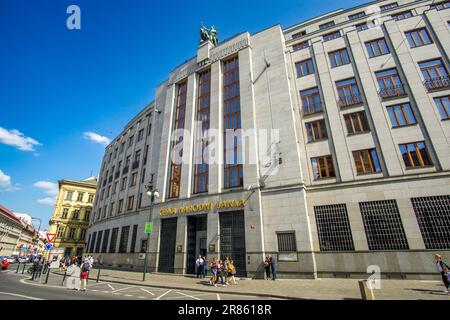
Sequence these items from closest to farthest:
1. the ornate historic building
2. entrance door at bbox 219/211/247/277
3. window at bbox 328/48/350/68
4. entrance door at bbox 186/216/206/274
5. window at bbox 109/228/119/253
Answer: the ornate historic building
entrance door at bbox 219/211/247/277
window at bbox 328/48/350/68
entrance door at bbox 186/216/206/274
window at bbox 109/228/119/253

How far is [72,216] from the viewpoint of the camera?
56312mm

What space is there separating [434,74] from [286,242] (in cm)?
Result: 1912

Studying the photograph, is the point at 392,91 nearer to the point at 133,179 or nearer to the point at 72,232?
the point at 133,179

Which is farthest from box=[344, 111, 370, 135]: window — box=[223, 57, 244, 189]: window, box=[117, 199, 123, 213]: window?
box=[117, 199, 123, 213]: window

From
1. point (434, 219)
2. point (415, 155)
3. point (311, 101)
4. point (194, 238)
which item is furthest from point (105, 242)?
point (415, 155)

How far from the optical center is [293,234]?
1819 centimetres

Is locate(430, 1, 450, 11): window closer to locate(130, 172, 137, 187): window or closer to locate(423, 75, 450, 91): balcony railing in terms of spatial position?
locate(423, 75, 450, 91): balcony railing

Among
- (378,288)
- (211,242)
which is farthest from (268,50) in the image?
(378,288)

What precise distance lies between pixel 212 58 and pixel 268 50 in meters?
7.75

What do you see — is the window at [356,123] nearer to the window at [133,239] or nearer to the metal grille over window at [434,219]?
the metal grille over window at [434,219]

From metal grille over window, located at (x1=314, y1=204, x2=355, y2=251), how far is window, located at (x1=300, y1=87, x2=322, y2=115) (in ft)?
31.4

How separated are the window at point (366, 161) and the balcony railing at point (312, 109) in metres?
5.55

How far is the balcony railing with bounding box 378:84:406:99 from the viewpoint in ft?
62.5

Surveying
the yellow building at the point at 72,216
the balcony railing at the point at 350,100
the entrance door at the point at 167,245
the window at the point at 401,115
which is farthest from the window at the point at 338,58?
the yellow building at the point at 72,216
